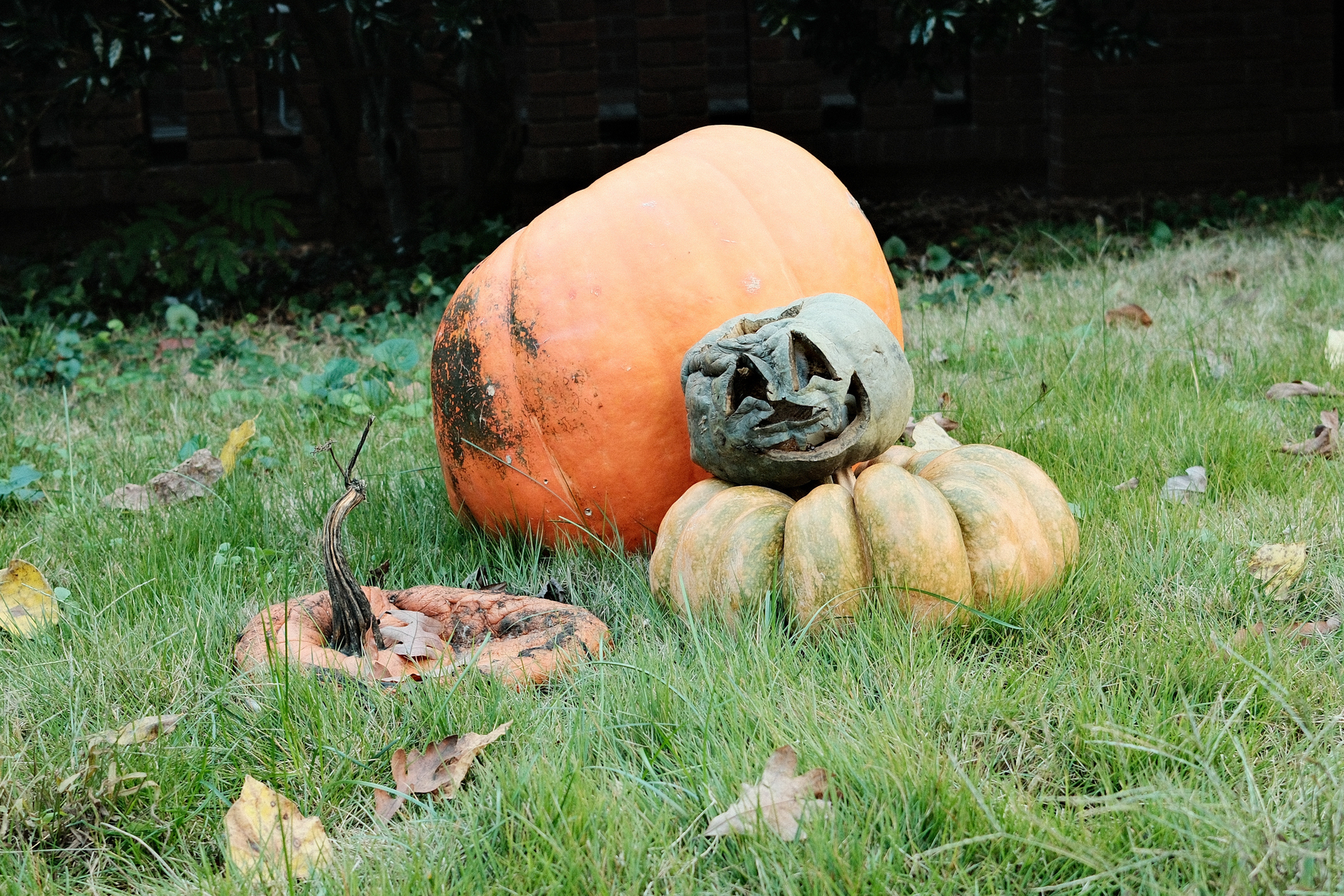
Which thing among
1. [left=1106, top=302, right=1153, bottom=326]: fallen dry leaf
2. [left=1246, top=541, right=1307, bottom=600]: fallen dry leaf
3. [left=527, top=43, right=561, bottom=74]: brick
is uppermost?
[left=527, top=43, right=561, bottom=74]: brick

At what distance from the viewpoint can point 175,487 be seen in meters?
3.36

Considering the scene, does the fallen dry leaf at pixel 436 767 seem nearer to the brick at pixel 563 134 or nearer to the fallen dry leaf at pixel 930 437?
the fallen dry leaf at pixel 930 437

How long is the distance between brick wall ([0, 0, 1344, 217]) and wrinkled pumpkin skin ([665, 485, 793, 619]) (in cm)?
562

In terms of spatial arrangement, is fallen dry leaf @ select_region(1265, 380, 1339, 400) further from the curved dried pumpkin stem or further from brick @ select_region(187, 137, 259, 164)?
brick @ select_region(187, 137, 259, 164)

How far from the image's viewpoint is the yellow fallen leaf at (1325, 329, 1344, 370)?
3736 mm

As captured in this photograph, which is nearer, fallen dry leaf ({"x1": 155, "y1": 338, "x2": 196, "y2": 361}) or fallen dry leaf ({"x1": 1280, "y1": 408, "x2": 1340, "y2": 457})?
fallen dry leaf ({"x1": 1280, "y1": 408, "x2": 1340, "y2": 457})

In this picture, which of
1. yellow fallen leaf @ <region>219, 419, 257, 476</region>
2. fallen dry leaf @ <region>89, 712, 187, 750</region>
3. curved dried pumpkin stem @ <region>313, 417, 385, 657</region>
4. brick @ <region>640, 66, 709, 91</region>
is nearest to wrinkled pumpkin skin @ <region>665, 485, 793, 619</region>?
curved dried pumpkin stem @ <region>313, 417, 385, 657</region>

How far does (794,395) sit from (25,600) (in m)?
1.68

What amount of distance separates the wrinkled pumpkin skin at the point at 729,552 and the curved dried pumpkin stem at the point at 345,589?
59 centimetres

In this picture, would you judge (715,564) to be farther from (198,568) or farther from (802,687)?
(198,568)

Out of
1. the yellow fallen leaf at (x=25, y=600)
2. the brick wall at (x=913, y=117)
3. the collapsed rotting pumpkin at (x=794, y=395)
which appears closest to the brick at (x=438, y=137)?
the brick wall at (x=913, y=117)

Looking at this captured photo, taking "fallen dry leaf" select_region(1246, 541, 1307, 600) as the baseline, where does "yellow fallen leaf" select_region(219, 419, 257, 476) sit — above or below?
above

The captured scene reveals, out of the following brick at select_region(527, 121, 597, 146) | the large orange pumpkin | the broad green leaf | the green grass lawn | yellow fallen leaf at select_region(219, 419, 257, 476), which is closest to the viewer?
the green grass lawn

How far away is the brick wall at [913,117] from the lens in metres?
7.65
